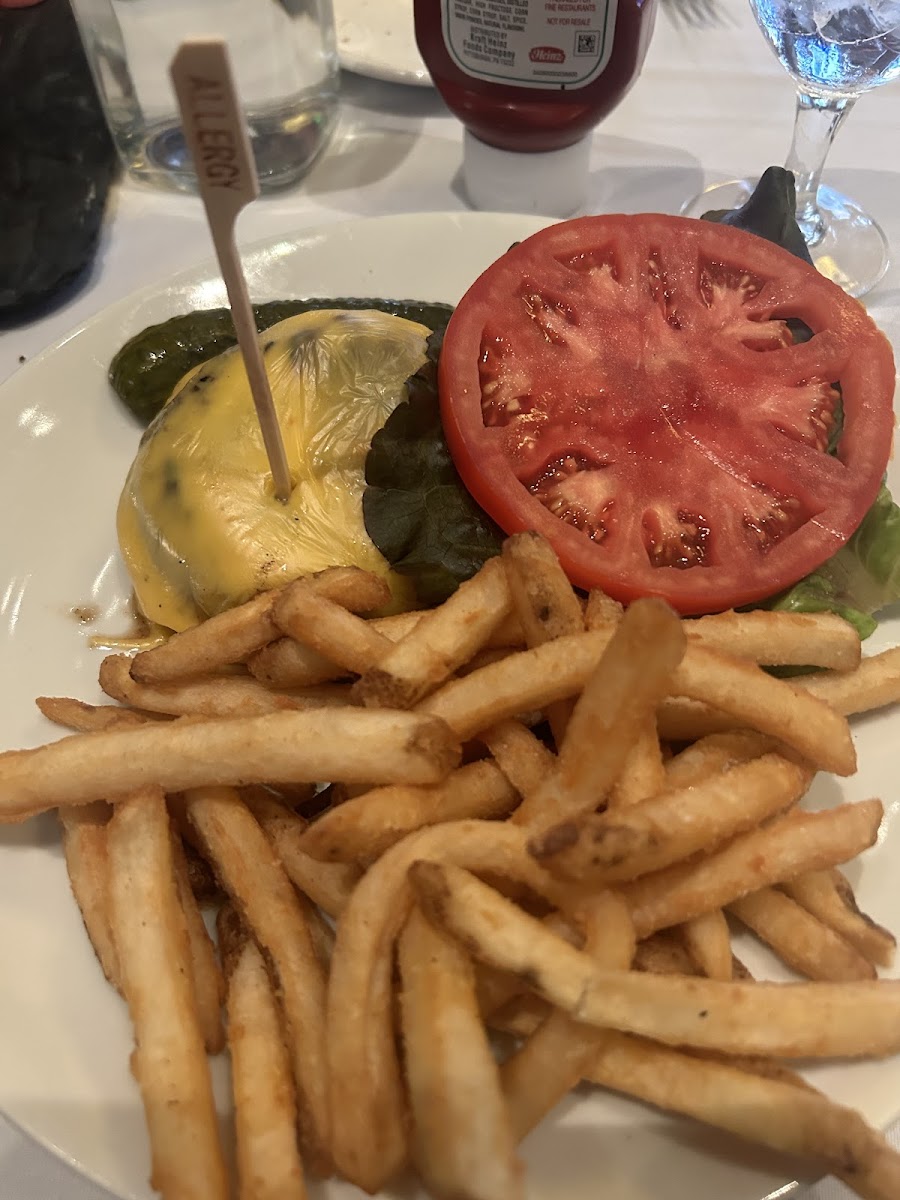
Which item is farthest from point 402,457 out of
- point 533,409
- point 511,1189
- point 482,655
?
point 511,1189

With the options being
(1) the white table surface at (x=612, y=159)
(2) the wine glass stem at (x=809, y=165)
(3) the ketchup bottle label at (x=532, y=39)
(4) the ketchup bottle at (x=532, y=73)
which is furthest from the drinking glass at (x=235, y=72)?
(2) the wine glass stem at (x=809, y=165)

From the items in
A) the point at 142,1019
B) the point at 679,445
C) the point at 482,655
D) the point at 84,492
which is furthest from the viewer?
the point at 84,492

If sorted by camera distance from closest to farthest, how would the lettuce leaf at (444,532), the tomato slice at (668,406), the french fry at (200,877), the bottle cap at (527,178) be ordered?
the french fry at (200,877), the tomato slice at (668,406), the lettuce leaf at (444,532), the bottle cap at (527,178)

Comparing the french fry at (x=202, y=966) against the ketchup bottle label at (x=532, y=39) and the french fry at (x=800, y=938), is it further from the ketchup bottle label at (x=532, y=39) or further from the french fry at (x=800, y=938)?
the ketchup bottle label at (x=532, y=39)

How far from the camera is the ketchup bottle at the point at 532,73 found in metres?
1.90

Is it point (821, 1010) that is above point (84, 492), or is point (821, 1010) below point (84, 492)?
below

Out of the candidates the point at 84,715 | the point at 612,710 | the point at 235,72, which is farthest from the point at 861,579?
the point at 235,72

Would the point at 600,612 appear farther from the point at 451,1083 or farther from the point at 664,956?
the point at 451,1083

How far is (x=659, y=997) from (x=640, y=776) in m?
0.24

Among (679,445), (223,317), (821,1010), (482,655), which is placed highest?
(223,317)

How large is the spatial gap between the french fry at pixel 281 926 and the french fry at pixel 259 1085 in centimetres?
2

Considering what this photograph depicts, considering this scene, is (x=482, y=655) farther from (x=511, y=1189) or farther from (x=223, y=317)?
(x=223, y=317)

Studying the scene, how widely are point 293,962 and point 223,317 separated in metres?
1.26

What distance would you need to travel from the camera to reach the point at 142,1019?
101 centimetres
